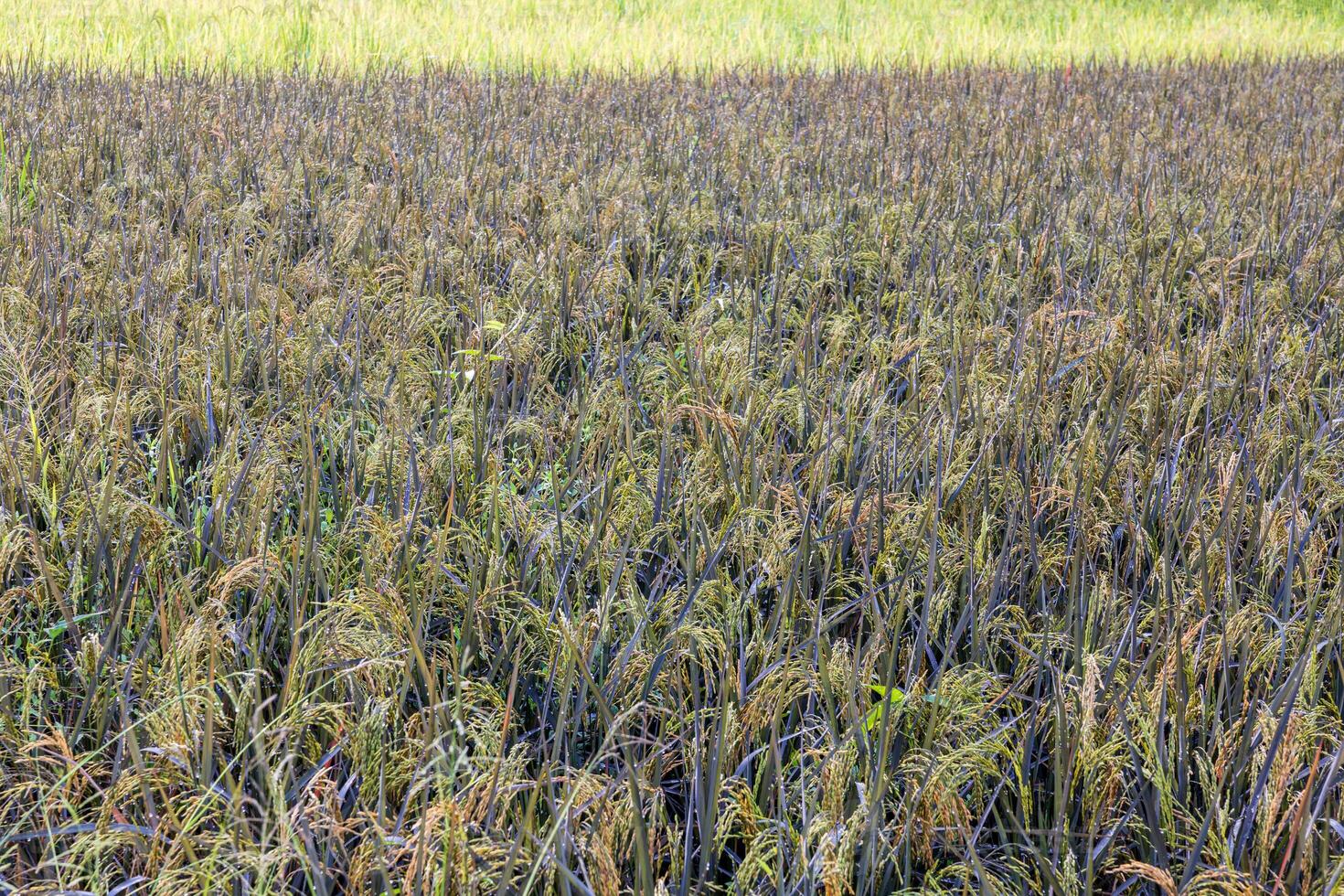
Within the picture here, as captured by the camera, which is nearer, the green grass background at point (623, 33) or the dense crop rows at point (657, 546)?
the dense crop rows at point (657, 546)

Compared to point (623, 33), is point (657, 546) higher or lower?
lower

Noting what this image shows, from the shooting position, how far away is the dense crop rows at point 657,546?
1.13m

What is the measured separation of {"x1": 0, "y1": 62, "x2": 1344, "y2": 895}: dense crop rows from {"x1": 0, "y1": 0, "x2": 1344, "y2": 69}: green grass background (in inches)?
164

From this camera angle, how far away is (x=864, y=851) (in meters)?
1.09

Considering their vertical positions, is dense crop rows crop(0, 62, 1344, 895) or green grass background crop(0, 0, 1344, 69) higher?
green grass background crop(0, 0, 1344, 69)

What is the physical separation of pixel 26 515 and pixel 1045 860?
141cm

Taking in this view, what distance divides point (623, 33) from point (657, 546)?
25.9ft

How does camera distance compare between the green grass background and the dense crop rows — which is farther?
the green grass background

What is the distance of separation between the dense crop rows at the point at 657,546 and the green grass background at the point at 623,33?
4.17 m

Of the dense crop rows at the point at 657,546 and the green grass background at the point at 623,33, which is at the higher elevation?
the green grass background at the point at 623,33

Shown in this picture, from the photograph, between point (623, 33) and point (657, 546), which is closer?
point (657, 546)

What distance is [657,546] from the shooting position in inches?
67.3

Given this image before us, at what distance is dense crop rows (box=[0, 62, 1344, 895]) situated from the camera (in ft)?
3.71

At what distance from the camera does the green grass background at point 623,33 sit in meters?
7.13
